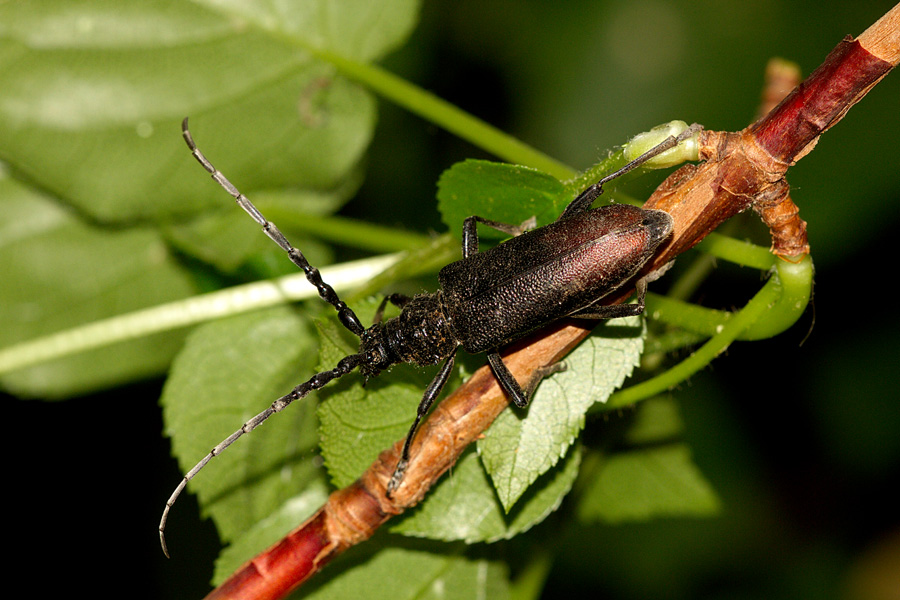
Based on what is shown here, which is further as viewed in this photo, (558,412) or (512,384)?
(558,412)

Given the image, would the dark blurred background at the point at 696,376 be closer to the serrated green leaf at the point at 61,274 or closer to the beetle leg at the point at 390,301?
the serrated green leaf at the point at 61,274

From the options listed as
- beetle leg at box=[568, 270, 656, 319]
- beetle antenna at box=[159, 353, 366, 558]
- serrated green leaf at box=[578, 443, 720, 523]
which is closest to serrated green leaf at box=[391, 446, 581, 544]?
beetle leg at box=[568, 270, 656, 319]

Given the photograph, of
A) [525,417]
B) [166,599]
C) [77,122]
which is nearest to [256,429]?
[525,417]

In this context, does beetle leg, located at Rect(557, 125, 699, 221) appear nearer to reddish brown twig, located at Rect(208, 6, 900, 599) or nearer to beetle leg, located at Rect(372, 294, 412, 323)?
reddish brown twig, located at Rect(208, 6, 900, 599)

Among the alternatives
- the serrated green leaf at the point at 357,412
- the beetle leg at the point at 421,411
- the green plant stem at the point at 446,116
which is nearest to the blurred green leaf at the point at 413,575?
the serrated green leaf at the point at 357,412

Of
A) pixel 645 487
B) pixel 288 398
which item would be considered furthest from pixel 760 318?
pixel 288 398

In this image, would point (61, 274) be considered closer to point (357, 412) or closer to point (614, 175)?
point (357, 412)

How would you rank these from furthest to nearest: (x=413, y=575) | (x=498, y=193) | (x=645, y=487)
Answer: (x=645, y=487) → (x=413, y=575) → (x=498, y=193)
